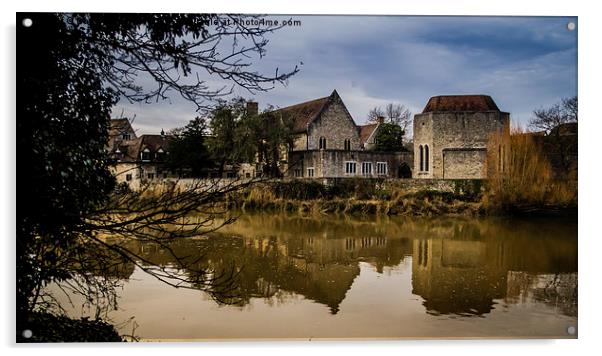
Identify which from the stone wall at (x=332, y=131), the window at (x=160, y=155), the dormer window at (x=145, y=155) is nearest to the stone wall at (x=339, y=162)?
the stone wall at (x=332, y=131)

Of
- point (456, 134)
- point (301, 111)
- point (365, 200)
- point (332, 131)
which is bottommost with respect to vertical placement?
point (365, 200)

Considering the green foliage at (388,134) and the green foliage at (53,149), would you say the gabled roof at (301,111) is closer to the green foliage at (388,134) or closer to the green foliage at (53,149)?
the green foliage at (388,134)

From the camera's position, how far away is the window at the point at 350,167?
718 cm

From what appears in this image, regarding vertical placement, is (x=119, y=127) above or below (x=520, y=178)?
above

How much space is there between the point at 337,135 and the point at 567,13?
5.06 m

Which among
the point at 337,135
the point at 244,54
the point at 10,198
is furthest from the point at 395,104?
the point at 337,135

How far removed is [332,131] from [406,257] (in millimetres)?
3813

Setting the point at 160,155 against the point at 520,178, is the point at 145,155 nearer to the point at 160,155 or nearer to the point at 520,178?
the point at 160,155

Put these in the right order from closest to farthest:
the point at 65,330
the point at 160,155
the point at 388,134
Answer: the point at 65,330, the point at 160,155, the point at 388,134

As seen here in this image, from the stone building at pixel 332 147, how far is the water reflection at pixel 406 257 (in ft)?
2.24

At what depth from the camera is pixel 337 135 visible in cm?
856

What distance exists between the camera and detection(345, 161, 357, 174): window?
7.18m

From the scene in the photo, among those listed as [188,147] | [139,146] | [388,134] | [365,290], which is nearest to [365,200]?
[388,134]

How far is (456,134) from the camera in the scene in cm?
977
